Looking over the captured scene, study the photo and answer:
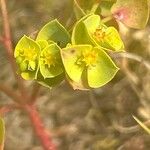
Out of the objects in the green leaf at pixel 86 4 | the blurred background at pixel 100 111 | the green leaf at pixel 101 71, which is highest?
the green leaf at pixel 86 4

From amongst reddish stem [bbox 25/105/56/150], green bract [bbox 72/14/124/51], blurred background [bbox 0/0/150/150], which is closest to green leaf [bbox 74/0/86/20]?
green bract [bbox 72/14/124/51]

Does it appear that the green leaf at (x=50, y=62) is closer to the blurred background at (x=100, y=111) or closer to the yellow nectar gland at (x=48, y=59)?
the yellow nectar gland at (x=48, y=59)

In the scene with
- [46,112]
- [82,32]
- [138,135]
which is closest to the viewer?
[82,32]

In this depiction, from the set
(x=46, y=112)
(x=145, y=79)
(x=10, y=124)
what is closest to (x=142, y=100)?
(x=145, y=79)

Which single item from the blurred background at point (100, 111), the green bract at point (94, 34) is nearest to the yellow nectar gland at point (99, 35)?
the green bract at point (94, 34)

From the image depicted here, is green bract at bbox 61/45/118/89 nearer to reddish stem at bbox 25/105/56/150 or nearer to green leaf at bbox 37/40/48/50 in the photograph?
green leaf at bbox 37/40/48/50

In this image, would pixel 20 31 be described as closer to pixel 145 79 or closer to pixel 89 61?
pixel 145 79
